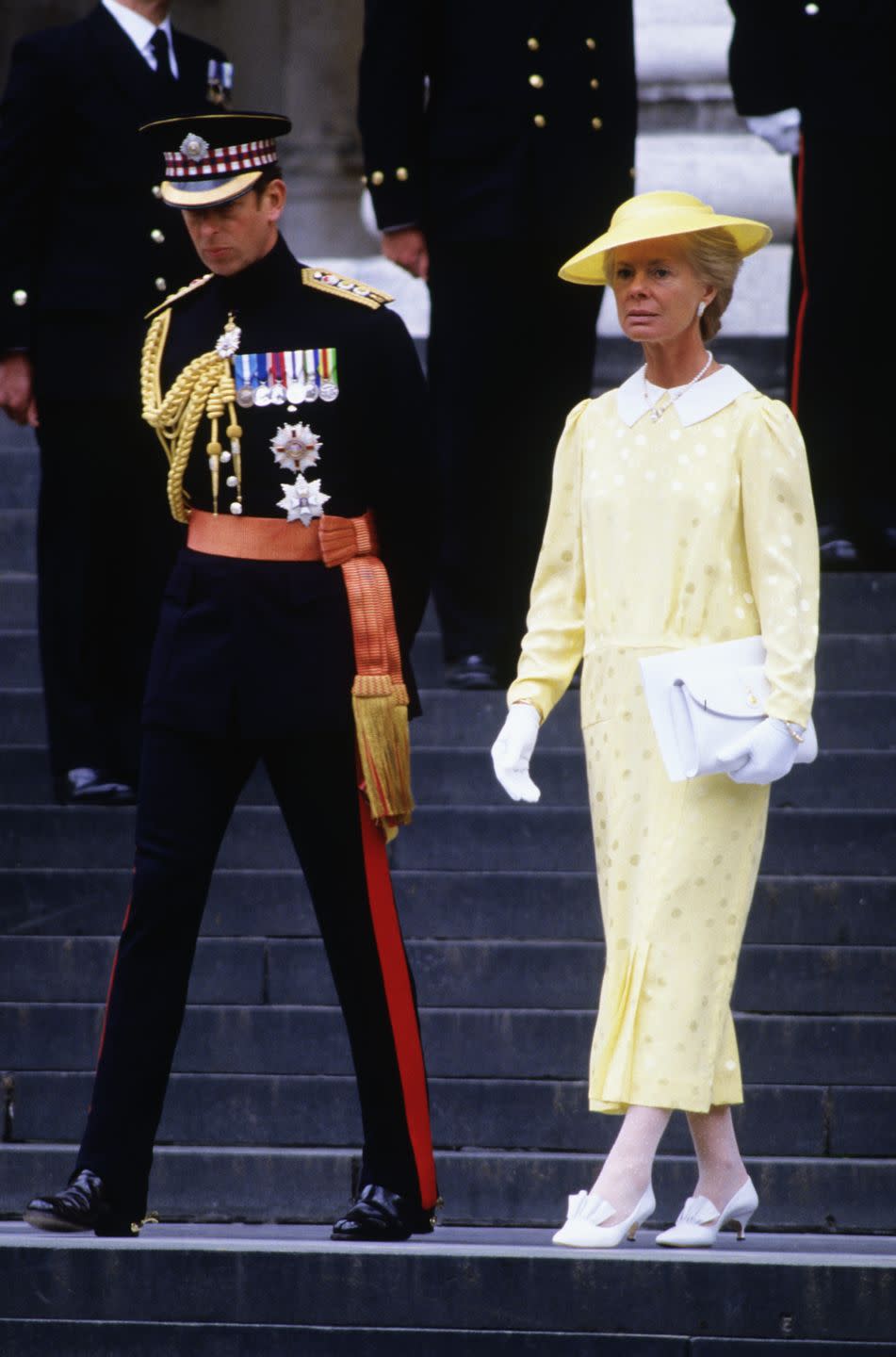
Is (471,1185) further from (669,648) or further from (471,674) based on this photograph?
(471,674)

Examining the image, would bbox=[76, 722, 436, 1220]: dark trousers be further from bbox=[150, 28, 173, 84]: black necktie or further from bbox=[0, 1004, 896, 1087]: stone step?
bbox=[150, 28, 173, 84]: black necktie

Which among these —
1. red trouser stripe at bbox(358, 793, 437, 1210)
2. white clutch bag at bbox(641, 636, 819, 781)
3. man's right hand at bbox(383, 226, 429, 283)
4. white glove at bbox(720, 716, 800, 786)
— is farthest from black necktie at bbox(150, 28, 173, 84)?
white glove at bbox(720, 716, 800, 786)

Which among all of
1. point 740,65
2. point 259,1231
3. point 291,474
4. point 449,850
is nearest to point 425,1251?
point 259,1231

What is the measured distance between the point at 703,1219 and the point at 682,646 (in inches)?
40.6

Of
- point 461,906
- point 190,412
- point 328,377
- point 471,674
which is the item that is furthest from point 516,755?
point 471,674

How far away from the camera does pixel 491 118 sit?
7.92 meters

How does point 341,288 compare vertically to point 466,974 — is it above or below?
above

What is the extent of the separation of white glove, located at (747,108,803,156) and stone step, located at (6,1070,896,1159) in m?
3.23

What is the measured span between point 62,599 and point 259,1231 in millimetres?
2203

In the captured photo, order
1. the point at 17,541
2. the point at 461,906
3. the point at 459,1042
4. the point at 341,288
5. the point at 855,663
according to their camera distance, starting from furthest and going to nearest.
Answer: the point at 17,541 < the point at 855,663 < the point at 461,906 < the point at 459,1042 < the point at 341,288

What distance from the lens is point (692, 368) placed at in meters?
5.36

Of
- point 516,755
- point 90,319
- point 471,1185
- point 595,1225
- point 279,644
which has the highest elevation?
point 90,319

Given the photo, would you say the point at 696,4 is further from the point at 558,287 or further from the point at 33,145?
the point at 33,145

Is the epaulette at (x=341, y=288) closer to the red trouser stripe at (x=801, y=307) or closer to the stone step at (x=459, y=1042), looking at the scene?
the stone step at (x=459, y=1042)
